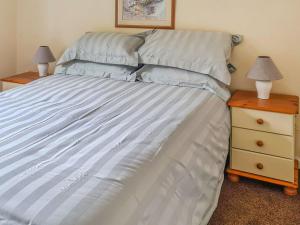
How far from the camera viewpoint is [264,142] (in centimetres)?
203

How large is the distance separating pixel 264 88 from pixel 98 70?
1.31m

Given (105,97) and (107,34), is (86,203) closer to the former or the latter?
(105,97)

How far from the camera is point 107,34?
2.59m

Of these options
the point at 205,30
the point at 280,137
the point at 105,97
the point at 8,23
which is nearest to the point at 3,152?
the point at 105,97

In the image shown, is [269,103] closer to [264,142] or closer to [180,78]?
[264,142]

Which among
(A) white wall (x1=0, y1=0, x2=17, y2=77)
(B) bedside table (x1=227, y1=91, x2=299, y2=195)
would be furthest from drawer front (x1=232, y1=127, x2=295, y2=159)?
(A) white wall (x1=0, y1=0, x2=17, y2=77)

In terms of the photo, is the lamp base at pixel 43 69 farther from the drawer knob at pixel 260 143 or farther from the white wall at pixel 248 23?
the drawer knob at pixel 260 143

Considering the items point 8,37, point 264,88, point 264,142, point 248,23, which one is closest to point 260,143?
point 264,142

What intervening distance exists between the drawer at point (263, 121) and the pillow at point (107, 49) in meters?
0.87

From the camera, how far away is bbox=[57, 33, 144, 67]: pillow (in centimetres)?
238

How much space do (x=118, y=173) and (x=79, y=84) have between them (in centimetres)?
135

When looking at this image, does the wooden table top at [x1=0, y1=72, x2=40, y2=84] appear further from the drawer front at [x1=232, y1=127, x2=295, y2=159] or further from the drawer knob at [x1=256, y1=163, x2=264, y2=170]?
the drawer knob at [x1=256, y1=163, x2=264, y2=170]

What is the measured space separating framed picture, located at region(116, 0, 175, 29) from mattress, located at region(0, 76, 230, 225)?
789 mm

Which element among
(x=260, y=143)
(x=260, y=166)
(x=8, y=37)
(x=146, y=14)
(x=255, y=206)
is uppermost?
(x=146, y=14)
